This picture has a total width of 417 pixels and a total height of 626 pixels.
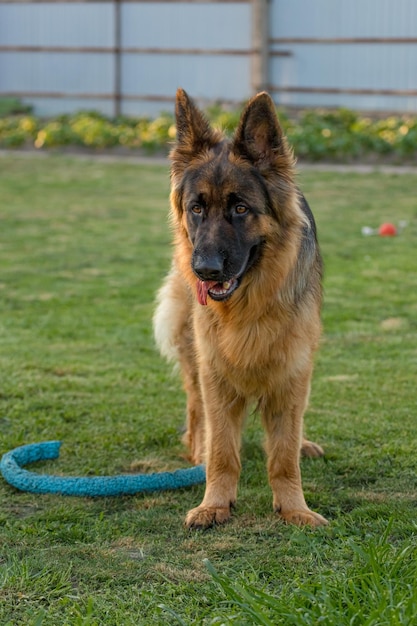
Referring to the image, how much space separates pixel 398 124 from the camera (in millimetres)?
16391

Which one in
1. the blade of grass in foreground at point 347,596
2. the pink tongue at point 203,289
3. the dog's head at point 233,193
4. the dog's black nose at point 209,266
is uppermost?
the dog's head at point 233,193

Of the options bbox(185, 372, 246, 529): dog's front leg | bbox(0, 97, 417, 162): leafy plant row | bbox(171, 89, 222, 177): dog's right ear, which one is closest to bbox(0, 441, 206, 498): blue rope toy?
bbox(185, 372, 246, 529): dog's front leg

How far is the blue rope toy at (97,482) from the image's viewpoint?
462 cm

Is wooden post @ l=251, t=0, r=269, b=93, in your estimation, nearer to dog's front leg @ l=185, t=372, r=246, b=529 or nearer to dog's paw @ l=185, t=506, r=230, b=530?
dog's front leg @ l=185, t=372, r=246, b=529

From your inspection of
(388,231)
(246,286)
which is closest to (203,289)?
(246,286)

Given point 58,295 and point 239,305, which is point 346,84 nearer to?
point 58,295

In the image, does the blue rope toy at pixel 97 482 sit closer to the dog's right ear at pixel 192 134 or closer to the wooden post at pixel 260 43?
the dog's right ear at pixel 192 134

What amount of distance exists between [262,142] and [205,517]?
5.65ft

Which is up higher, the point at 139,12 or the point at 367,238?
the point at 139,12

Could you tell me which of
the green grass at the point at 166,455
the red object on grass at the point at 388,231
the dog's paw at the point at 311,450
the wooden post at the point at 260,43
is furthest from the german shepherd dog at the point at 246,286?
the wooden post at the point at 260,43

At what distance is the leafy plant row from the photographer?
16.0m

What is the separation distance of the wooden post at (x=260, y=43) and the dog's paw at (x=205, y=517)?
1510 cm

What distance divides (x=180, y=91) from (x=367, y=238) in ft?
21.5

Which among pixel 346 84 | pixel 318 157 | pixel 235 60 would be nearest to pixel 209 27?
pixel 235 60
